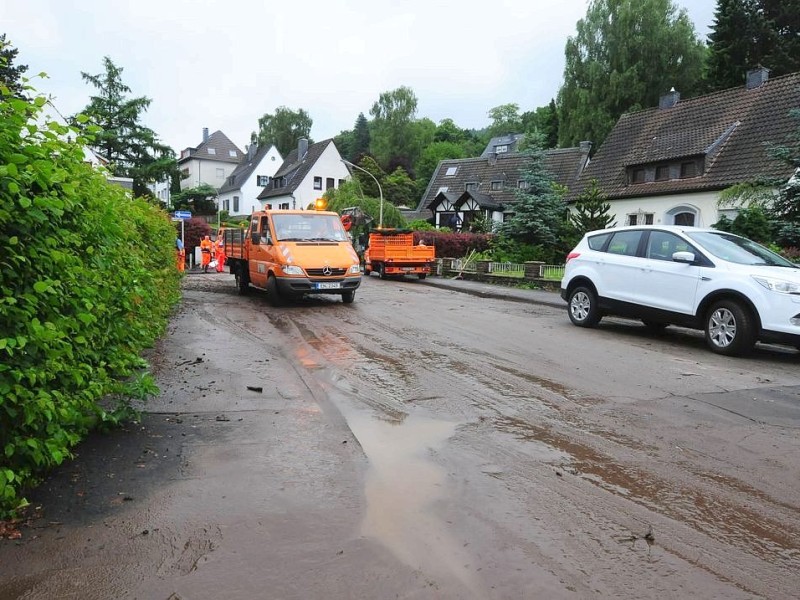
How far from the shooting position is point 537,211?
27.8 m

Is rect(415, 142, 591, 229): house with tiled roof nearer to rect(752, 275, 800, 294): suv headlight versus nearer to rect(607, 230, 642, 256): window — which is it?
rect(607, 230, 642, 256): window

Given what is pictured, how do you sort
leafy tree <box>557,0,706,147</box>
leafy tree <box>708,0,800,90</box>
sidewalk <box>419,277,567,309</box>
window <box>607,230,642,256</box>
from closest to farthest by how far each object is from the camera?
window <box>607,230,642,256</box> < sidewalk <box>419,277,567,309</box> < leafy tree <box>708,0,800,90</box> < leafy tree <box>557,0,706,147</box>

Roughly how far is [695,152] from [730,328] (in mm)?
23294

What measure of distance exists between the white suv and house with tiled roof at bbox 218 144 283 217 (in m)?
68.0

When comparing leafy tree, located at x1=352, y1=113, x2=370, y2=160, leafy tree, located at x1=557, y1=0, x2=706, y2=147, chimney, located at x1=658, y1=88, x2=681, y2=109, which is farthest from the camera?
leafy tree, located at x1=352, y1=113, x2=370, y2=160

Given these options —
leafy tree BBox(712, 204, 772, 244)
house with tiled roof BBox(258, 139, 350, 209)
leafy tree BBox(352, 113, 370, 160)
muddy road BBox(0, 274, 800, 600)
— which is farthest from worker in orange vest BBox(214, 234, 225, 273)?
leafy tree BBox(352, 113, 370, 160)

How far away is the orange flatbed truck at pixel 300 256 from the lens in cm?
1341

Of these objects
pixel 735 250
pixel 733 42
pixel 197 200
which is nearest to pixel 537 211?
pixel 735 250

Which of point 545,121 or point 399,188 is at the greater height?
point 545,121

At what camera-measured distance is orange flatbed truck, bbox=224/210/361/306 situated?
1341 cm

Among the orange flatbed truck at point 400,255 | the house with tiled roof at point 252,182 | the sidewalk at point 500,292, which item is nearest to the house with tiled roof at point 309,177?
the house with tiled roof at point 252,182

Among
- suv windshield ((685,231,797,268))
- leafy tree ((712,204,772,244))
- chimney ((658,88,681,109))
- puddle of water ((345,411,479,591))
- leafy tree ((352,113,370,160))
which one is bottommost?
puddle of water ((345,411,479,591))

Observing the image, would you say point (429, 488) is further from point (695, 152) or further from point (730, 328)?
point (695, 152)

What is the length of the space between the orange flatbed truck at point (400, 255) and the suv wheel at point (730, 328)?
53.4 feet
